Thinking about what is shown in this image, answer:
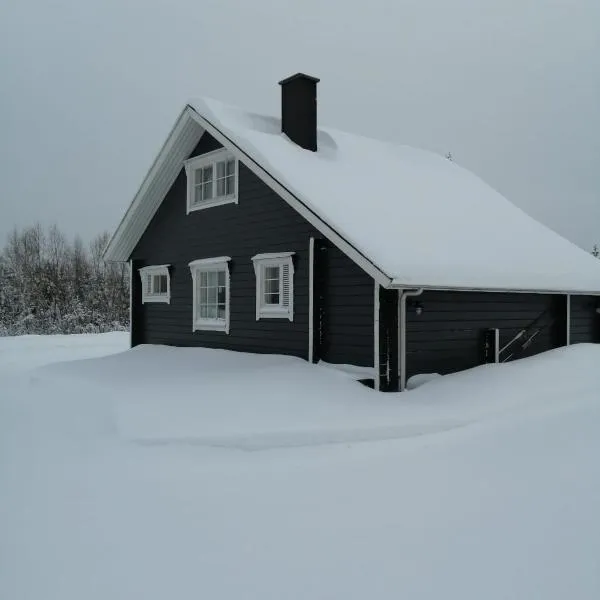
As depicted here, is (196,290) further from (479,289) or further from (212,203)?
(479,289)

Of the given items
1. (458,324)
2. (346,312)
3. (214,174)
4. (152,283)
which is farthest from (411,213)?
(152,283)

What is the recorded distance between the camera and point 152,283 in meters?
16.2

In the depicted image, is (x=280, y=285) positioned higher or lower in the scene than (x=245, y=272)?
lower

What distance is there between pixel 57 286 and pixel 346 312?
121 feet

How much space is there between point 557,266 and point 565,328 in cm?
149

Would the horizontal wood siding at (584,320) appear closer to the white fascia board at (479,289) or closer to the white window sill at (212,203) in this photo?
the white fascia board at (479,289)

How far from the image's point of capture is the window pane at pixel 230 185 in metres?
13.3

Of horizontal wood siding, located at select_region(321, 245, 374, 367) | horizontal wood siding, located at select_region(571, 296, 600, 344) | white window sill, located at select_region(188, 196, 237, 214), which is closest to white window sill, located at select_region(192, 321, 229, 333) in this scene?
white window sill, located at select_region(188, 196, 237, 214)

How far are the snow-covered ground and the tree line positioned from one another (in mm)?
26814

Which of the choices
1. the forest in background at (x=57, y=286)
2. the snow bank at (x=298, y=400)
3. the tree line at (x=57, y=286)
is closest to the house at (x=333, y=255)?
the snow bank at (x=298, y=400)

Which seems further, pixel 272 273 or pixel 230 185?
pixel 230 185

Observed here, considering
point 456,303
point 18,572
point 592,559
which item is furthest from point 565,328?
point 18,572

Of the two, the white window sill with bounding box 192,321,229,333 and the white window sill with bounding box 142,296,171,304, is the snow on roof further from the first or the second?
the white window sill with bounding box 142,296,171,304

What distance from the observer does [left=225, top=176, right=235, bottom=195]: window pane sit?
525 inches
